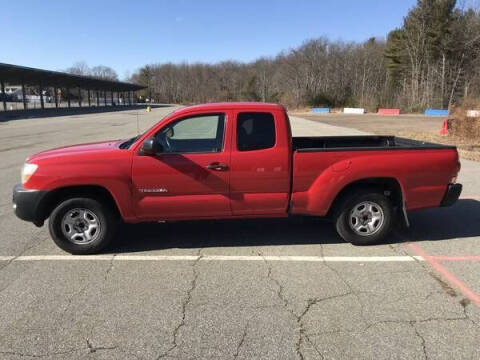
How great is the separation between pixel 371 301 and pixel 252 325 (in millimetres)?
1247

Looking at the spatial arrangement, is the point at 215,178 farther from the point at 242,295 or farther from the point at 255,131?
the point at 242,295

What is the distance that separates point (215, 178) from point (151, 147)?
0.85 meters

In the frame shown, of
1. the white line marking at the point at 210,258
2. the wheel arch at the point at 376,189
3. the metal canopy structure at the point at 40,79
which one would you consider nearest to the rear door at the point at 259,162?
→ the white line marking at the point at 210,258

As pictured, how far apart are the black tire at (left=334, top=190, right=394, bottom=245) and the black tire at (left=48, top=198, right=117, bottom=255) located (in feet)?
9.61

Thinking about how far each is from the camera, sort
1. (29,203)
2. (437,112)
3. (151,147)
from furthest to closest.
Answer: (437,112), (29,203), (151,147)

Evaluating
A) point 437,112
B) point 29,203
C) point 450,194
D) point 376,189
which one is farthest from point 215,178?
point 437,112

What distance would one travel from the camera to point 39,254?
5.13 metres

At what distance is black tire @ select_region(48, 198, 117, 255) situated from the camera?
5000mm

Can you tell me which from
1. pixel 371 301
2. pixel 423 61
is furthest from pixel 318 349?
pixel 423 61

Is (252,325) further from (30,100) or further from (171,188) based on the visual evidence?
(30,100)

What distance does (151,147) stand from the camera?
4746 millimetres

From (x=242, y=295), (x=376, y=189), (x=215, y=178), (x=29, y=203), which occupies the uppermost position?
(x=215, y=178)

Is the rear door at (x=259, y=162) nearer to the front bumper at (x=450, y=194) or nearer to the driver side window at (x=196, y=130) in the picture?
the driver side window at (x=196, y=130)

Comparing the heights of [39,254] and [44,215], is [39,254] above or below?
below
